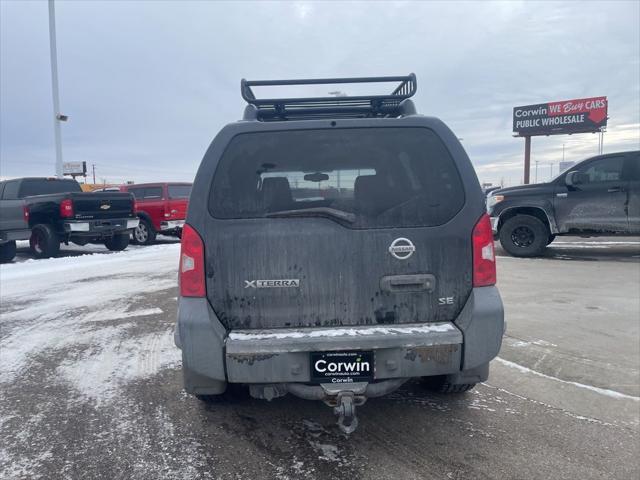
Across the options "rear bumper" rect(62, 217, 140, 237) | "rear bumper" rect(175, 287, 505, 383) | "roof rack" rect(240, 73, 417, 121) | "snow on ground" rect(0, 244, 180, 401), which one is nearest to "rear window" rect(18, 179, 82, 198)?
"rear bumper" rect(62, 217, 140, 237)

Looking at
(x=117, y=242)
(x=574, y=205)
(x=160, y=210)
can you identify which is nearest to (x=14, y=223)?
(x=117, y=242)

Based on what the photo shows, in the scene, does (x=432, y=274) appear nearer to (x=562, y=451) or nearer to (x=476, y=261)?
(x=476, y=261)

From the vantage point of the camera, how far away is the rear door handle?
2559mm

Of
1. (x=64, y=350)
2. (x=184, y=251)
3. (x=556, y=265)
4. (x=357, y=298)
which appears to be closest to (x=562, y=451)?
(x=357, y=298)

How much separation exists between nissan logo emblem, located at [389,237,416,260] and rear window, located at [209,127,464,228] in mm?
110

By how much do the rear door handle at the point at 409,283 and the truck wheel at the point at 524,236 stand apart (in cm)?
834

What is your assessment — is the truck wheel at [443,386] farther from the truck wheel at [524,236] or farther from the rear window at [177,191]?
the rear window at [177,191]

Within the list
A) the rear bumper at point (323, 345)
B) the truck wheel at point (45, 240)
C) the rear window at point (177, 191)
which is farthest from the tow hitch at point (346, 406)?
the rear window at point (177, 191)

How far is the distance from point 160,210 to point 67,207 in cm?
350

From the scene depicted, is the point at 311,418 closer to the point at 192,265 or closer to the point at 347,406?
the point at 347,406

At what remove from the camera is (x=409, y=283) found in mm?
2562

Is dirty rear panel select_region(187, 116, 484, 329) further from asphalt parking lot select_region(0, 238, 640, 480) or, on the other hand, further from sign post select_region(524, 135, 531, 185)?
sign post select_region(524, 135, 531, 185)

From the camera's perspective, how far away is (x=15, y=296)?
7172 mm

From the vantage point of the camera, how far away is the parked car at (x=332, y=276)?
2.48 metres
